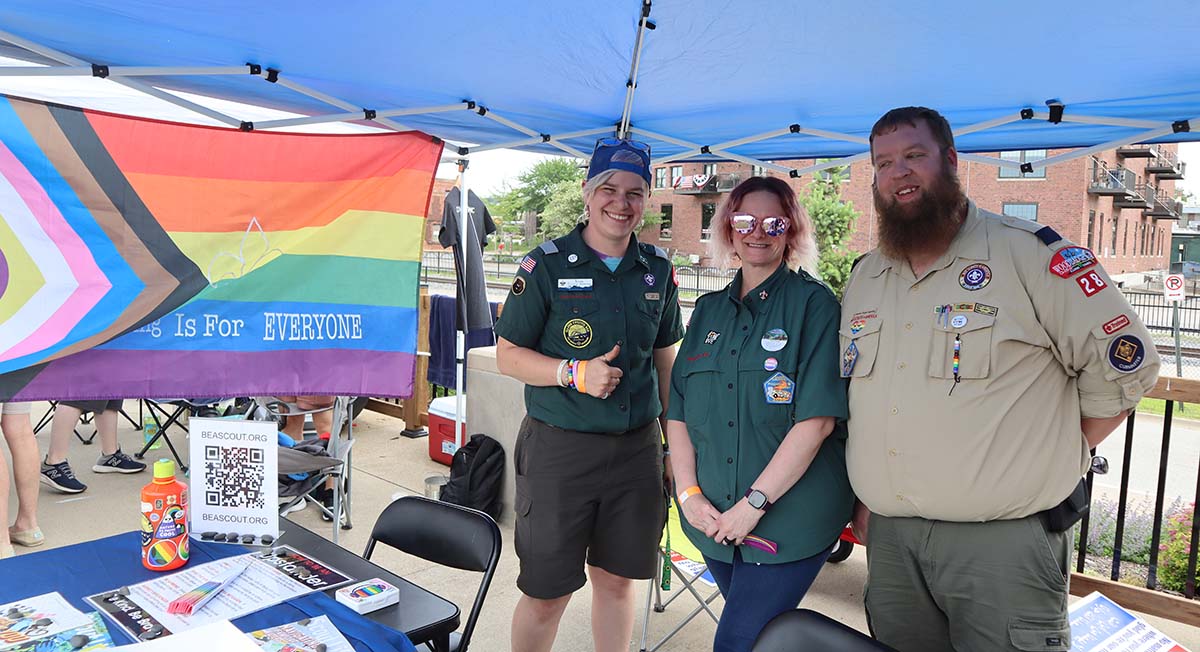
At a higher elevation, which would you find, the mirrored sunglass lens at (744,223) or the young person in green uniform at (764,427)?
the mirrored sunglass lens at (744,223)

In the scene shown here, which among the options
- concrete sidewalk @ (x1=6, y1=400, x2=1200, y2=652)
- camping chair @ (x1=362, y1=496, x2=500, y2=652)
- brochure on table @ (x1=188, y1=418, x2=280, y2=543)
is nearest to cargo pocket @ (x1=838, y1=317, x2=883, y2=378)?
camping chair @ (x1=362, y1=496, x2=500, y2=652)

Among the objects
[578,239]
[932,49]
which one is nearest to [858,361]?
[578,239]

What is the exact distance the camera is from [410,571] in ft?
12.3

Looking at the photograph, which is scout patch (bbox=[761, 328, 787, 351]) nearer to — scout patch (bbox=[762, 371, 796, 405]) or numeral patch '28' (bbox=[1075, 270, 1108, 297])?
scout patch (bbox=[762, 371, 796, 405])

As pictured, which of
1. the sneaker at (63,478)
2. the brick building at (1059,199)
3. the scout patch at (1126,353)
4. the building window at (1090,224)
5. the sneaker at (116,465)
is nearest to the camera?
the scout patch at (1126,353)

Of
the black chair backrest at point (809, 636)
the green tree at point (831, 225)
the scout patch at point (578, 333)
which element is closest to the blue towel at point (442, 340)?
the scout patch at point (578, 333)

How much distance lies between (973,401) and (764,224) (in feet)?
2.15

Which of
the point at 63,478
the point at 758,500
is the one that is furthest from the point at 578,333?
the point at 63,478

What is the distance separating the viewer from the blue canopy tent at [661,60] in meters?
2.34

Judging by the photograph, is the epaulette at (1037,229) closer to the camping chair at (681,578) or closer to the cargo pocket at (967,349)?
the cargo pocket at (967,349)

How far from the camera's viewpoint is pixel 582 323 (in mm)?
2293

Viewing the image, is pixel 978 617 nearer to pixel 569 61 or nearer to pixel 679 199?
pixel 569 61

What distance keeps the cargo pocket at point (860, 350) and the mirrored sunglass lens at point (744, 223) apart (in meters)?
0.36

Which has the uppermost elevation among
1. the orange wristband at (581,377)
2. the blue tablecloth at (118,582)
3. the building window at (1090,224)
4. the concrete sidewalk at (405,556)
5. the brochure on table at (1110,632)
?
the building window at (1090,224)
